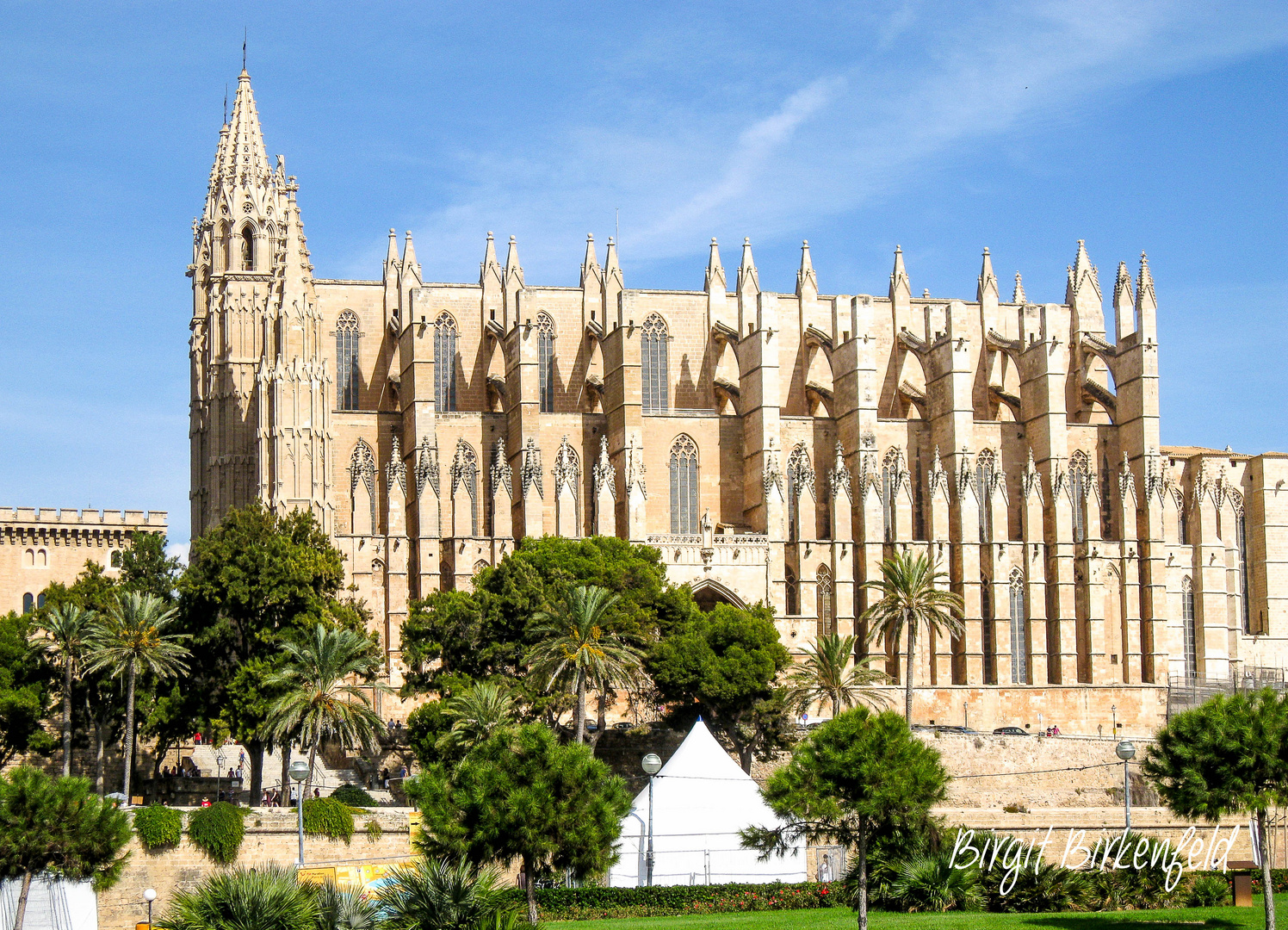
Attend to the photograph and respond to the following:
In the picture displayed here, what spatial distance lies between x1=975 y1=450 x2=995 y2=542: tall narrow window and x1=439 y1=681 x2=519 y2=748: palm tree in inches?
1078

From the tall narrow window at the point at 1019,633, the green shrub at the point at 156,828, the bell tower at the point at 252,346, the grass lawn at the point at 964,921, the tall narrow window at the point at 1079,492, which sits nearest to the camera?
the grass lawn at the point at 964,921

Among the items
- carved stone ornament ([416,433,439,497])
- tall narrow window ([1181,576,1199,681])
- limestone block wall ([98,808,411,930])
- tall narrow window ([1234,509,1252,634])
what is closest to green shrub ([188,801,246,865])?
limestone block wall ([98,808,411,930])

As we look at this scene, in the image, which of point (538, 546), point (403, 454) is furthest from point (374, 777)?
point (403, 454)

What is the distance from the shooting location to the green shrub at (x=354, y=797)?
43.9 m

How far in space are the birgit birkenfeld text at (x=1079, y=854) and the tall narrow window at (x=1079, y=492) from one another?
30204 mm

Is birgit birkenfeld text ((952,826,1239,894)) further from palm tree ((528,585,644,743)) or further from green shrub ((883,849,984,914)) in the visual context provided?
palm tree ((528,585,644,743))

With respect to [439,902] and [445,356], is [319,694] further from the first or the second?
[445,356]

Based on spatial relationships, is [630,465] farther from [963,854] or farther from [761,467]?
[963,854]

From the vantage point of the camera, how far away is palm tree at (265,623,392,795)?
142 feet

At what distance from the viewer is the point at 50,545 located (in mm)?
67812

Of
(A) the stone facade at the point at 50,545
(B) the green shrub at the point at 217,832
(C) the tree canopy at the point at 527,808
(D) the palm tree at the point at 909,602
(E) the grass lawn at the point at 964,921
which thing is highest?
(A) the stone facade at the point at 50,545

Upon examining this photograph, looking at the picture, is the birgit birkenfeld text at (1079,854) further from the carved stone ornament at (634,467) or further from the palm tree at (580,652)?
the carved stone ornament at (634,467)

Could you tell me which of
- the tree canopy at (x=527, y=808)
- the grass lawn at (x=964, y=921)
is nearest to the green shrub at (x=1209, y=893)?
the grass lawn at (x=964, y=921)

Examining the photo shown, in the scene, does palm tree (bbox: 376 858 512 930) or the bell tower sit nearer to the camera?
palm tree (bbox: 376 858 512 930)
